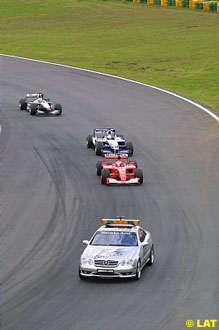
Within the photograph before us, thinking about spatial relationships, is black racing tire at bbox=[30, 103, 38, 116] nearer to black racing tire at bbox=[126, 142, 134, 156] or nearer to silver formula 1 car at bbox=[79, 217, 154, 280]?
black racing tire at bbox=[126, 142, 134, 156]

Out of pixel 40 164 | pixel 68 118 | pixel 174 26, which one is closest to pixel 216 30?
pixel 174 26

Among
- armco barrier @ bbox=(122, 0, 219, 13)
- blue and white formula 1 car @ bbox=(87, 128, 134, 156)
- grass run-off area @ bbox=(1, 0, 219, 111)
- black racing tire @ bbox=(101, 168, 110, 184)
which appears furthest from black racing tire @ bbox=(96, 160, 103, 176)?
armco barrier @ bbox=(122, 0, 219, 13)

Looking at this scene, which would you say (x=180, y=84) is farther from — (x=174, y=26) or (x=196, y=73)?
(x=174, y=26)

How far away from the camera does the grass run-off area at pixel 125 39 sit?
71812 millimetres

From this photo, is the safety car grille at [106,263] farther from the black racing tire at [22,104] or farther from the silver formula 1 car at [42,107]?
the black racing tire at [22,104]

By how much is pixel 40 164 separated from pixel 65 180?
3.88 m

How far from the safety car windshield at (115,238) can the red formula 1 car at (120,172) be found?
35.8 feet

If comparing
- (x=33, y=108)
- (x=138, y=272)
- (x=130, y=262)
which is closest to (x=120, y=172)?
(x=138, y=272)

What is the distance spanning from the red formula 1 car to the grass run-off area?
19.5 metres

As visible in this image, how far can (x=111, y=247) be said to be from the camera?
27.0m

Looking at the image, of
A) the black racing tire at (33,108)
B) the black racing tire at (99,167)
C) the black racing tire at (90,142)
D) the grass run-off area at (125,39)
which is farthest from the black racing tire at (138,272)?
the grass run-off area at (125,39)

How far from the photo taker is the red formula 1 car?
38728 mm

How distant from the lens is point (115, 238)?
27578mm

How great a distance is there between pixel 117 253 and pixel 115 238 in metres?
1.20
